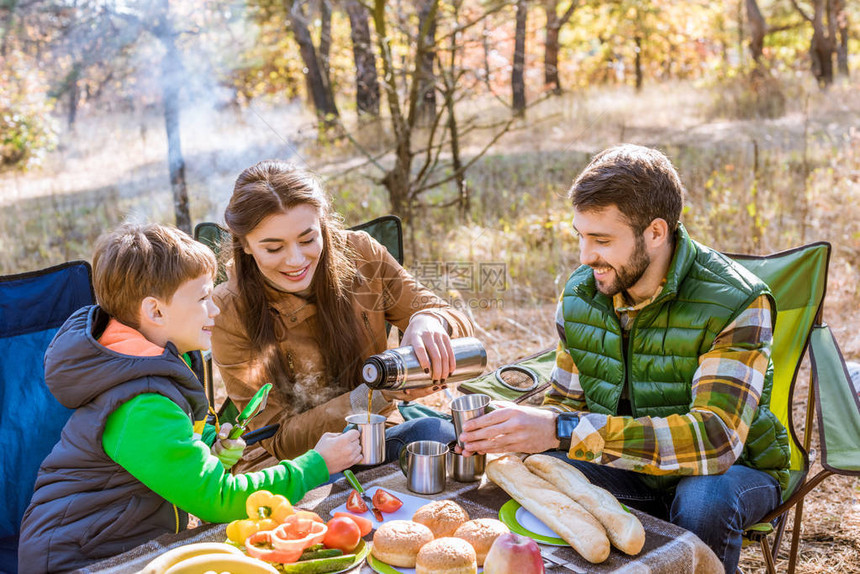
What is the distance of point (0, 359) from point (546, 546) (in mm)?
1718

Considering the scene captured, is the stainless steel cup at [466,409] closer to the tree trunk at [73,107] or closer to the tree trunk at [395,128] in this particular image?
the tree trunk at [395,128]

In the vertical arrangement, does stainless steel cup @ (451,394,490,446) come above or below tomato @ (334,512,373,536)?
above

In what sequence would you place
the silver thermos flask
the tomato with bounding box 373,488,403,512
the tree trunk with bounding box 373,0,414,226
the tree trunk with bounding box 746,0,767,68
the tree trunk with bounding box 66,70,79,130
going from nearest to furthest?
the tomato with bounding box 373,488,403,512 < the silver thermos flask < the tree trunk with bounding box 373,0,414,226 < the tree trunk with bounding box 746,0,767,68 < the tree trunk with bounding box 66,70,79,130

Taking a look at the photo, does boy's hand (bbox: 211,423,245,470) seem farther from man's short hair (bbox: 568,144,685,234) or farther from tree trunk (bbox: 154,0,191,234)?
tree trunk (bbox: 154,0,191,234)

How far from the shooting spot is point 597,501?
161 centimetres

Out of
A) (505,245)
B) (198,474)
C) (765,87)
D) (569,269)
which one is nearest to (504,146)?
(765,87)

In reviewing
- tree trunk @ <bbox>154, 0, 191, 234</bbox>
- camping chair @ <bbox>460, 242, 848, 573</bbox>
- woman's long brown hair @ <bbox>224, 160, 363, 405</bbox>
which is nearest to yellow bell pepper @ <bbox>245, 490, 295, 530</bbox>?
woman's long brown hair @ <bbox>224, 160, 363, 405</bbox>

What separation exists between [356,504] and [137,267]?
726 millimetres

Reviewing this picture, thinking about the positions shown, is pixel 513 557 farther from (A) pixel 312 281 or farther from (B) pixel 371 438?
(A) pixel 312 281

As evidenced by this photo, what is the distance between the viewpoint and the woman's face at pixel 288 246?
2.38 metres

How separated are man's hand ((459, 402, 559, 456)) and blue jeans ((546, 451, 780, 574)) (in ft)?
0.96

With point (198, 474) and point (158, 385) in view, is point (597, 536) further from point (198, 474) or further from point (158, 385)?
point (158, 385)

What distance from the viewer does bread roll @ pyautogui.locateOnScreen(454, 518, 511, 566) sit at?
147cm

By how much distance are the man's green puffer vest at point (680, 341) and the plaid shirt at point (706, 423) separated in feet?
0.15
